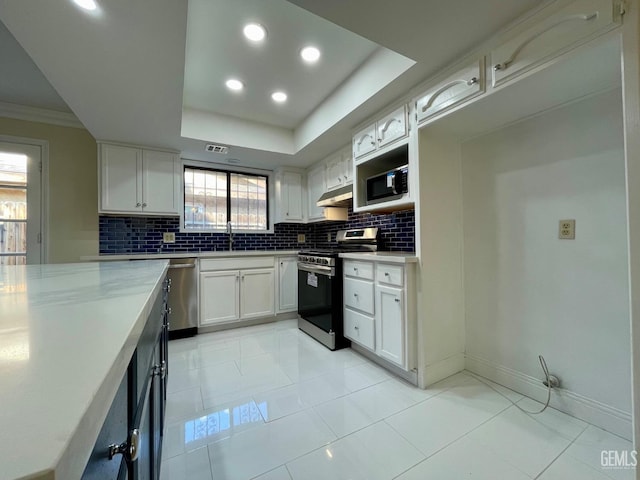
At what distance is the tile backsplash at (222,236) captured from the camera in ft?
9.12

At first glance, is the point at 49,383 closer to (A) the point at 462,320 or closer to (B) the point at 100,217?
(A) the point at 462,320

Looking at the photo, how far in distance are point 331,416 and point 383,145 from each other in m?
2.08

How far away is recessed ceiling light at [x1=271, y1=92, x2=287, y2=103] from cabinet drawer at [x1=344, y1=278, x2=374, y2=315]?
190 centimetres

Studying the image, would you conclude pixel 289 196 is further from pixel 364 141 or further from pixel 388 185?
pixel 388 185

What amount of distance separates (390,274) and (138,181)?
9.77ft

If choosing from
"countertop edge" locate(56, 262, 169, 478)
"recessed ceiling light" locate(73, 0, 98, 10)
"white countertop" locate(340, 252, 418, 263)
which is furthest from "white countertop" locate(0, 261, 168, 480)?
"white countertop" locate(340, 252, 418, 263)

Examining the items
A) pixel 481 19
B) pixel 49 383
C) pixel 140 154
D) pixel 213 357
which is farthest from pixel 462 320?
pixel 140 154

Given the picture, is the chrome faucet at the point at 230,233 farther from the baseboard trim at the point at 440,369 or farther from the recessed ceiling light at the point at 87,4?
the baseboard trim at the point at 440,369

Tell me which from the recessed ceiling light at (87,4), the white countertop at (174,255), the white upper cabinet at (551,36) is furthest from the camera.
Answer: the white countertop at (174,255)

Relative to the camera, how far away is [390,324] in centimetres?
210

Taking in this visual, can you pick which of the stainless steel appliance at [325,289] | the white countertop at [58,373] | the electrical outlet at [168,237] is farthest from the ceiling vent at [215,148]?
the white countertop at [58,373]

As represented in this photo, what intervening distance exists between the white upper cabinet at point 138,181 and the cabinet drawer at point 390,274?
2.58 m

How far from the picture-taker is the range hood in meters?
2.97

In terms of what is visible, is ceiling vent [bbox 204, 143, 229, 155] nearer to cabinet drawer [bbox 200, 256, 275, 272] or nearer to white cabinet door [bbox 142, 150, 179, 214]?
white cabinet door [bbox 142, 150, 179, 214]
